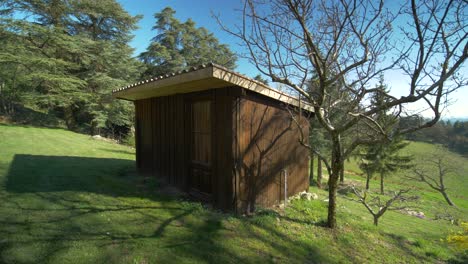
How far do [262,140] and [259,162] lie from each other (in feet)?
1.60

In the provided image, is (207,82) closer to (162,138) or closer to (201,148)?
(201,148)

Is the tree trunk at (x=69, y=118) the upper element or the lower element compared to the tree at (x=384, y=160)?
upper

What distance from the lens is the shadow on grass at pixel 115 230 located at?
302 centimetres

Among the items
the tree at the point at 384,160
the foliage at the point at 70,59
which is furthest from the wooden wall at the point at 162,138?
the tree at the point at 384,160

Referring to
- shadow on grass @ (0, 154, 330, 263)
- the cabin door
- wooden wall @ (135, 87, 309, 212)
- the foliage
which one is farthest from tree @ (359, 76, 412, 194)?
the foliage

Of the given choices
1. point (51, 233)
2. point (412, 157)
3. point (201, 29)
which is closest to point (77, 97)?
point (201, 29)

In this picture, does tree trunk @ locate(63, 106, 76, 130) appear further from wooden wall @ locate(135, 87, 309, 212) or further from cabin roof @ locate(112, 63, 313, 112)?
cabin roof @ locate(112, 63, 313, 112)

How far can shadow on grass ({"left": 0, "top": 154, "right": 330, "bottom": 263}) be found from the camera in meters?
3.02

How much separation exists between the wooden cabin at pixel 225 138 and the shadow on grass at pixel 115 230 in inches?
28.6

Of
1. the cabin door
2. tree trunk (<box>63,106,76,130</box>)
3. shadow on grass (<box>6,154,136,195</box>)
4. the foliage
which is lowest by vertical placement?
shadow on grass (<box>6,154,136,195</box>)

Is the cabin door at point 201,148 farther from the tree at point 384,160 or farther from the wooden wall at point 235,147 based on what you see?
the tree at point 384,160

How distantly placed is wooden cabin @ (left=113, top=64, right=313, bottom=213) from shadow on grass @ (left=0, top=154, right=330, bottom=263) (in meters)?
0.73

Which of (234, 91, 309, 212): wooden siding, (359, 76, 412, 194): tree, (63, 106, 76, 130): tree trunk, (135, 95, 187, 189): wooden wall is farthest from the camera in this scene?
(63, 106, 76, 130): tree trunk

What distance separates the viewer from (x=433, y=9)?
376 cm
